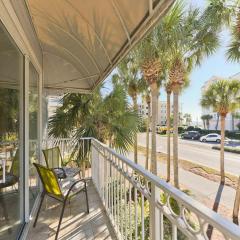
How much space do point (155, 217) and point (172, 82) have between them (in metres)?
9.39

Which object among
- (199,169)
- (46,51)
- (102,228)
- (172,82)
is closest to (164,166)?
(199,169)

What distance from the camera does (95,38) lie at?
348 centimetres

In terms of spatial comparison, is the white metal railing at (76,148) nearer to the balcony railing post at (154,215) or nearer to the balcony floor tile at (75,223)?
the balcony floor tile at (75,223)

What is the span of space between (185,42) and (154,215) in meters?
8.96

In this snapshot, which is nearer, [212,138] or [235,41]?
[235,41]

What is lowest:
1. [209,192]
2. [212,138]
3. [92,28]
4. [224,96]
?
[209,192]

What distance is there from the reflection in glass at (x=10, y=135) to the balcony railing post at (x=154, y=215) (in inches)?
48.5

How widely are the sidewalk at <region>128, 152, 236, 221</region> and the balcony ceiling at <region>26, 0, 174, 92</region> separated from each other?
698cm

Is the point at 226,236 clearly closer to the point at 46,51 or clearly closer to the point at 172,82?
the point at 46,51

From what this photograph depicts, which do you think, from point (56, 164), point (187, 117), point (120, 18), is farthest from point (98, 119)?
point (187, 117)

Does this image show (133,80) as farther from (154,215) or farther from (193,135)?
(193,135)

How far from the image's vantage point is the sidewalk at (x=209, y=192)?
10.1 metres

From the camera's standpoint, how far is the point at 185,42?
9.59 m

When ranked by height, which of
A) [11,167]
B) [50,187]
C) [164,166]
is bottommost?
[164,166]
